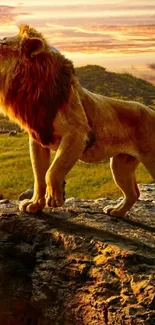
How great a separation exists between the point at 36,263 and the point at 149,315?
3.68 ft

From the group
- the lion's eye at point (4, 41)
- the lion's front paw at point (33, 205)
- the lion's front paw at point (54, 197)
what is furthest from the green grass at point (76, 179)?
the lion's eye at point (4, 41)

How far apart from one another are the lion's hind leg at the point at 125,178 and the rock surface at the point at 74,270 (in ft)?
0.85

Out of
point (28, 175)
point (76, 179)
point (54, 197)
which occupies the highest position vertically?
point (54, 197)

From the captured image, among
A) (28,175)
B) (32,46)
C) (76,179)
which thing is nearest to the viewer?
(32,46)

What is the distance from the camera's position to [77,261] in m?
4.55

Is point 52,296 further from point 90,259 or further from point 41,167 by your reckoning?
point 41,167

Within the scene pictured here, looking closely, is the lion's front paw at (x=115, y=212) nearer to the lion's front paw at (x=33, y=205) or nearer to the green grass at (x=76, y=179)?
the lion's front paw at (x=33, y=205)

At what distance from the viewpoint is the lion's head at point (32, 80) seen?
14.6ft

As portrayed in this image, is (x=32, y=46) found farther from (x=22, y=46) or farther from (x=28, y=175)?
(x=28, y=175)

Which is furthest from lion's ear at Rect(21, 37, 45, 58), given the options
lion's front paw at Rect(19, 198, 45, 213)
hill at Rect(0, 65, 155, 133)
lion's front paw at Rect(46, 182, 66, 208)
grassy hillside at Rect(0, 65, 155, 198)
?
hill at Rect(0, 65, 155, 133)

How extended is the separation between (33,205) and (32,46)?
1.44 meters

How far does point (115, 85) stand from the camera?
31969 millimetres

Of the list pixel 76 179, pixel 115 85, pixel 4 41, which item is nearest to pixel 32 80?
pixel 4 41

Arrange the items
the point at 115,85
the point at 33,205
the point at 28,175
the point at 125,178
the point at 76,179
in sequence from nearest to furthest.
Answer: the point at 33,205 < the point at 125,178 < the point at 76,179 < the point at 28,175 < the point at 115,85
